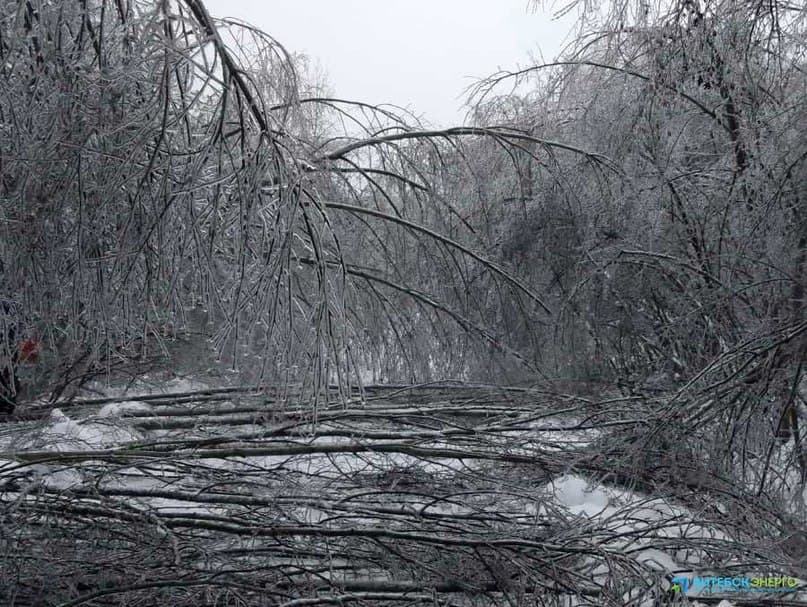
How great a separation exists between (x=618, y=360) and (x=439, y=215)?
212 centimetres

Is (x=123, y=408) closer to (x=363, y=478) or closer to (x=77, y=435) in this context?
(x=77, y=435)

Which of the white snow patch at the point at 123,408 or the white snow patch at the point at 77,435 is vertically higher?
the white snow patch at the point at 123,408

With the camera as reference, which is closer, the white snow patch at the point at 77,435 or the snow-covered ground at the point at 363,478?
the snow-covered ground at the point at 363,478

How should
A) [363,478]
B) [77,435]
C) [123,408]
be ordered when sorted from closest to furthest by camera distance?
[363,478]
[77,435]
[123,408]

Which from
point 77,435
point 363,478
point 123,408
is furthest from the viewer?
point 123,408

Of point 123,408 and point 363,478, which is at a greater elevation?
point 123,408

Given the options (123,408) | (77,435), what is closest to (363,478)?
(77,435)

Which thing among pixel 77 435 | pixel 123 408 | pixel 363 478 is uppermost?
pixel 123 408

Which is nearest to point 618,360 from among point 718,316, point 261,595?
point 718,316

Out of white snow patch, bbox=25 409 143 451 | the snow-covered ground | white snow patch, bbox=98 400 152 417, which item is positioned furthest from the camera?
white snow patch, bbox=98 400 152 417

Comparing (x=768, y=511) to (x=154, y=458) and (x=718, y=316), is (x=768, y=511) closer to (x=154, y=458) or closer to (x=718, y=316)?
(x=718, y=316)

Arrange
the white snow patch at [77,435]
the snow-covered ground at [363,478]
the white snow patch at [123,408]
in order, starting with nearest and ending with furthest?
the snow-covered ground at [363,478] < the white snow patch at [77,435] < the white snow patch at [123,408]

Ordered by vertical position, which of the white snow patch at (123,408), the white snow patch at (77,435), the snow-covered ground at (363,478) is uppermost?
the white snow patch at (123,408)

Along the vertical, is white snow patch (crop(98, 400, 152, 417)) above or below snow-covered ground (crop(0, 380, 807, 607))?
above
